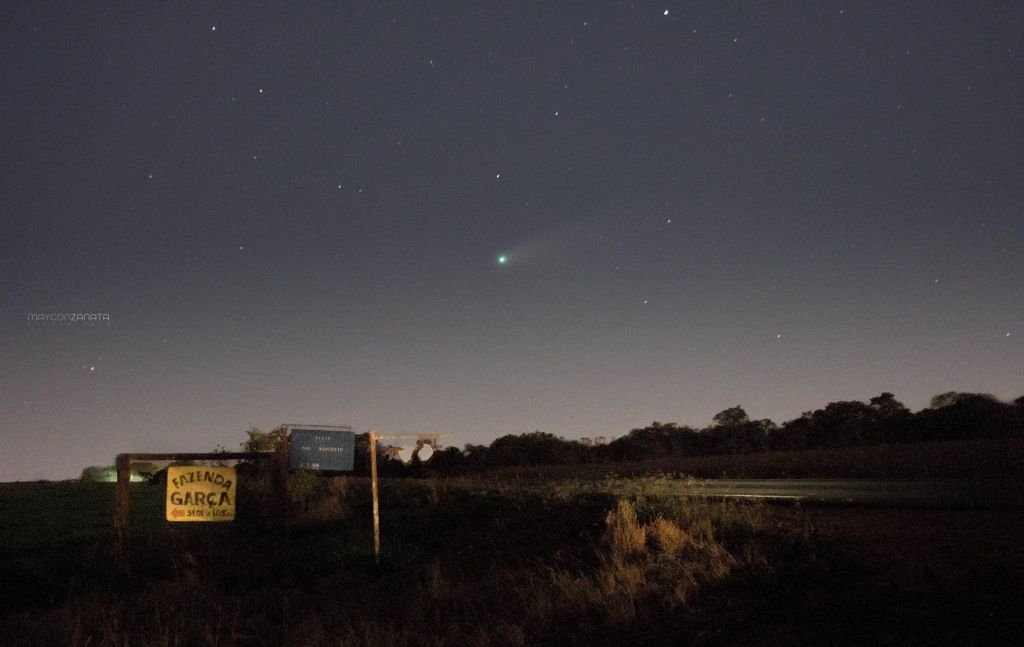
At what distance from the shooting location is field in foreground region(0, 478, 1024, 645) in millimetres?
7711

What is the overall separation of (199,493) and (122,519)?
170 cm

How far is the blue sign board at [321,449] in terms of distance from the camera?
14867 millimetres

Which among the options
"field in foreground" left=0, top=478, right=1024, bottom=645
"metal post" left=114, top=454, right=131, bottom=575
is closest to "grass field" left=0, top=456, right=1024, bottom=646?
"field in foreground" left=0, top=478, right=1024, bottom=645

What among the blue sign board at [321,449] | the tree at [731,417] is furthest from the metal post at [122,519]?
the tree at [731,417]

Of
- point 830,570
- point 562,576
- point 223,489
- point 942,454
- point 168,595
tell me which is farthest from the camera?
point 942,454

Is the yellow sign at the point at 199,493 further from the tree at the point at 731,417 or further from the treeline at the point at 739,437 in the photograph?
the tree at the point at 731,417

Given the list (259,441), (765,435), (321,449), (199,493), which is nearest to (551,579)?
(321,449)

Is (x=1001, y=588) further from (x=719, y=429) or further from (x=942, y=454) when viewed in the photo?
(x=719, y=429)

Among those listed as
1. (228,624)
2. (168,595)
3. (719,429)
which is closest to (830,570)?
(228,624)

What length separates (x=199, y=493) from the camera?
14.3 meters

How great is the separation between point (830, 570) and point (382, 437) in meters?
8.40

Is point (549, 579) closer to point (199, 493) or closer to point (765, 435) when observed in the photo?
point (199, 493)

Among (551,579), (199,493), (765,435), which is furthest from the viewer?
(765,435)

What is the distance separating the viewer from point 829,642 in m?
6.98
